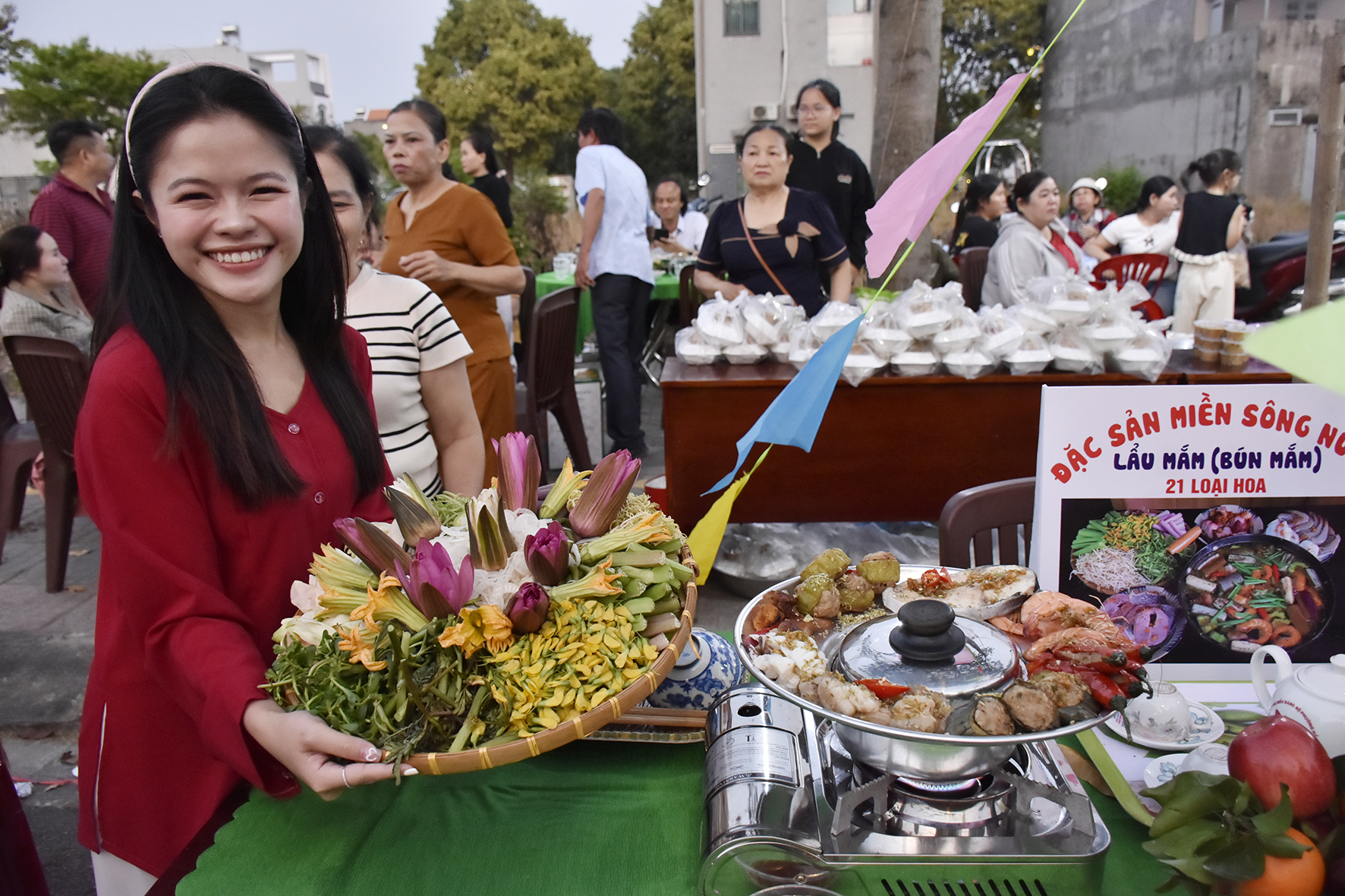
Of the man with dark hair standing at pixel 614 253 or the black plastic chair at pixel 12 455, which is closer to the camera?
the black plastic chair at pixel 12 455

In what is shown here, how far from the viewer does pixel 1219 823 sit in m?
0.77

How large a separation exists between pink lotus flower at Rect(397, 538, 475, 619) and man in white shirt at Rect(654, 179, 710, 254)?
25.4ft

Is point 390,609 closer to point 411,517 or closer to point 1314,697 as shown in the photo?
point 411,517

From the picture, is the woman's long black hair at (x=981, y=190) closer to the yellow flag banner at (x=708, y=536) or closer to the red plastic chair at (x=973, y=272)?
the red plastic chair at (x=973, y=272)

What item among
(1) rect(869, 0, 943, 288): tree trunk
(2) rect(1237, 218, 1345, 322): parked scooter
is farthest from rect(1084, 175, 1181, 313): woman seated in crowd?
(1) rect(869, 0, 943, 288): tree trunk

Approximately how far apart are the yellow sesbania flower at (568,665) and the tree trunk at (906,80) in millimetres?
4542

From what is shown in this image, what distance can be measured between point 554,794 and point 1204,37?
1906 centimetres

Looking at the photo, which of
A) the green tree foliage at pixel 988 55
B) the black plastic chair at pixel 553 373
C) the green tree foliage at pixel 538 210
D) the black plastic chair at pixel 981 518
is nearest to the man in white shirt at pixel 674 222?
the green tree foliage at pixel 538 210

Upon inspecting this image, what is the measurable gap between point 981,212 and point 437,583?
6.89 m

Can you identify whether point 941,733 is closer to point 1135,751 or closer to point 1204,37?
point 1135,751

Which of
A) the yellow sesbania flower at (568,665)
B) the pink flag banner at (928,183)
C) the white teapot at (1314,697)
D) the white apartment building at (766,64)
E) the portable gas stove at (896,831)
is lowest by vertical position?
the portable gas stove at (896,831)

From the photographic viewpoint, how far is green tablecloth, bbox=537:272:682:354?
6688 millimetres

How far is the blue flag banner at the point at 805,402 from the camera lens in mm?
1081

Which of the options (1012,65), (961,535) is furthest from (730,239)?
(1012,65)
